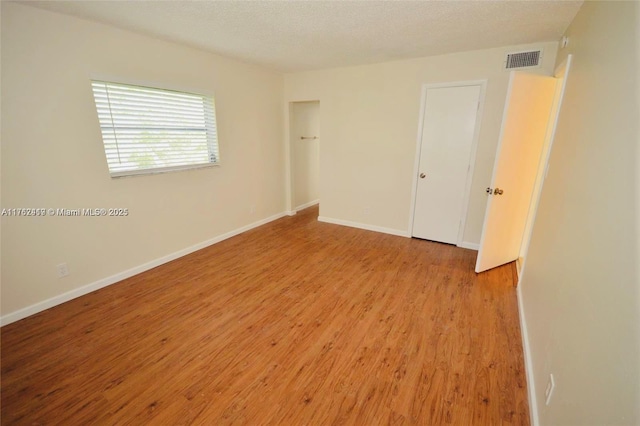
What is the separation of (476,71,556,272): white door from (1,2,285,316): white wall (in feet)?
10.9

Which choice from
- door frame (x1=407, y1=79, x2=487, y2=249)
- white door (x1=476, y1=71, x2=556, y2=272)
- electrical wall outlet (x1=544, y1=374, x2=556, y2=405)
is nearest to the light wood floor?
electrical wall outlet (x1=544, y1=374, x2=556, y2=405)

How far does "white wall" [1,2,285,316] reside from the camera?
2102 millimetres

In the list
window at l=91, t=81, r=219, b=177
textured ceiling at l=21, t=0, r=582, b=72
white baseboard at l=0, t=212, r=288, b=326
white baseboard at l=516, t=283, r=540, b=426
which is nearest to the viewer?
white baseboard at l=516, t=283, r=540, b=426

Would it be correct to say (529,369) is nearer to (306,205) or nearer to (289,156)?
(289,156)

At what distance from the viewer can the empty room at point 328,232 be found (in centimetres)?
137

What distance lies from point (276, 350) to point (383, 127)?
325 centimetres

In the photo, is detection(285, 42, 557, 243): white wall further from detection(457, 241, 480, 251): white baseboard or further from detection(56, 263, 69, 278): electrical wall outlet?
detection(56, 263, 69, 278): electrical wall outlet

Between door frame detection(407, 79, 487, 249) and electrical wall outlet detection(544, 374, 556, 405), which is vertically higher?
door frame detection(407, 79, 487, 249)

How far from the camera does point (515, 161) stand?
2686 millimetres

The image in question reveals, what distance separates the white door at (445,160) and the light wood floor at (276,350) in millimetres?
868

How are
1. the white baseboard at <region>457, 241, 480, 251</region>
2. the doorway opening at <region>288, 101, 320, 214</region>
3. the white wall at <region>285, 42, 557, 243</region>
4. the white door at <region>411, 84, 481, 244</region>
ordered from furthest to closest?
the doorway opening at <region>288, 101, 320, 214</region> < the white baseboard at <region>457, 241, 480, 251</region> < the white door at <region>411, 84, 481, 244</region> < the white wall at <region>285, 42, 557, 243</region>

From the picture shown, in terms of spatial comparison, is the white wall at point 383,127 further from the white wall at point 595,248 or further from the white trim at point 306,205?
the white wall at point 595,248

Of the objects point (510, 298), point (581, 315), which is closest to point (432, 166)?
point (510, 298)

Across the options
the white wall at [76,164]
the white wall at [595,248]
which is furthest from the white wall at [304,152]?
the white wall at [595,248]
